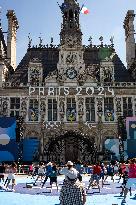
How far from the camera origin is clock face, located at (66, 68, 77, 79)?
41938 millimetres

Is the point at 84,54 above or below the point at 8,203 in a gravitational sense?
above

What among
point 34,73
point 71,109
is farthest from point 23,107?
point 71,109

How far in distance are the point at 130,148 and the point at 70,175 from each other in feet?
101

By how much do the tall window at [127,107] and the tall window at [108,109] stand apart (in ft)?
4.95

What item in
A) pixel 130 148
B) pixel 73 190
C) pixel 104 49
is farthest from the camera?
pixel 104 49

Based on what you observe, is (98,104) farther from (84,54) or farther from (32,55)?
(32,55)

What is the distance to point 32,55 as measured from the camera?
47.9 m

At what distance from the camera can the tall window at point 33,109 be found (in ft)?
132

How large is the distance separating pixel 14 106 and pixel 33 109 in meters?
2.40

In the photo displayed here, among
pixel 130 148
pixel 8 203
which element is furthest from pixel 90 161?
pixel 8 203

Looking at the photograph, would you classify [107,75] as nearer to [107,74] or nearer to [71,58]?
[107,74]

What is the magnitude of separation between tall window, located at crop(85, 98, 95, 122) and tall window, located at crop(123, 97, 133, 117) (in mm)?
3774

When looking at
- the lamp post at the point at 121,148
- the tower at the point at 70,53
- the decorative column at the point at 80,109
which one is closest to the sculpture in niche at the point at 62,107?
the decorative column at the point at 80,109

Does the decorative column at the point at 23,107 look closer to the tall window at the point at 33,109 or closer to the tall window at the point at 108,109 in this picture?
the tall window at the point at 33,109
